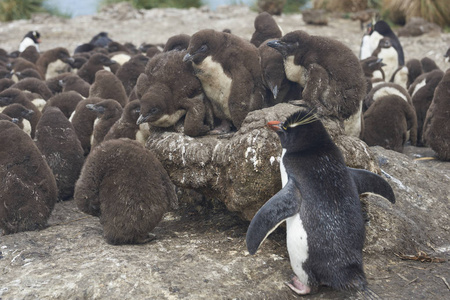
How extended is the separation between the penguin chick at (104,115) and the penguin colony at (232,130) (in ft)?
0.06

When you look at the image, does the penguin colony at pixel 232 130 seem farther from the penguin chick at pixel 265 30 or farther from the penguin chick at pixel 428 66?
the penguin chick at pixel 428 66

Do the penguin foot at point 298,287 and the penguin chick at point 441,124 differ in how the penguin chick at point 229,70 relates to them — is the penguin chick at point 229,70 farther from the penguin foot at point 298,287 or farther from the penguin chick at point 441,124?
the penguin chick at point 441,124

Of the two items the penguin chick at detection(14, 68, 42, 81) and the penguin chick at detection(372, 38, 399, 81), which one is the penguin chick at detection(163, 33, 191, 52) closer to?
the penguin chick at detection(14, 68, 42, 81)

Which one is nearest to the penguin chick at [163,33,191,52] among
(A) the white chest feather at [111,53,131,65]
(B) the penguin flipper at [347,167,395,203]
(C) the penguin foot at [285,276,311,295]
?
(B) the penguin flipper at [347,167,395,203]

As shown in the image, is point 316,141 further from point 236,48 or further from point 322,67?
point 236,48

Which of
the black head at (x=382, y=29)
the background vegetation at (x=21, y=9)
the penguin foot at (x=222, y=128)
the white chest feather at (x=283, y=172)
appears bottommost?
the background vegetation at (x=21, y=9)

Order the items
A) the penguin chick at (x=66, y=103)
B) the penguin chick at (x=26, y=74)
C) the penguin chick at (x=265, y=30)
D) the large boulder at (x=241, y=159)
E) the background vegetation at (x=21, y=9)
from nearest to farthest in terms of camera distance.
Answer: the large boulder at (x=241, y=159) → the penguin chick at (x=265, y=30) → the penguin chick at (x=66, y=103) → the penguin chick at (x=26, y=74) → the background vegetation at (x=21, y=9)

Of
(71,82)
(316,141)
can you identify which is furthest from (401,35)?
(316,141)

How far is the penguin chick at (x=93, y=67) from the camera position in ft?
32.7

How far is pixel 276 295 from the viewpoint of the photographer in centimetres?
349

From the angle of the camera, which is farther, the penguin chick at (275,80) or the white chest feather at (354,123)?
the white chest feather at (354,123)

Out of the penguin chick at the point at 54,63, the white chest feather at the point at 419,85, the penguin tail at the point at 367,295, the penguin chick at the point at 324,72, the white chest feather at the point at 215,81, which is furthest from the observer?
the penguin chick at the point at 54,63

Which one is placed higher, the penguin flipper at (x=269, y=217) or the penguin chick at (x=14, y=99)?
the penguin flipper at (x=269, y=217)

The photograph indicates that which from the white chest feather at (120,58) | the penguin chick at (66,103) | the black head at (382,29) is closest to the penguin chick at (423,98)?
the penguin chick at (66,103)
